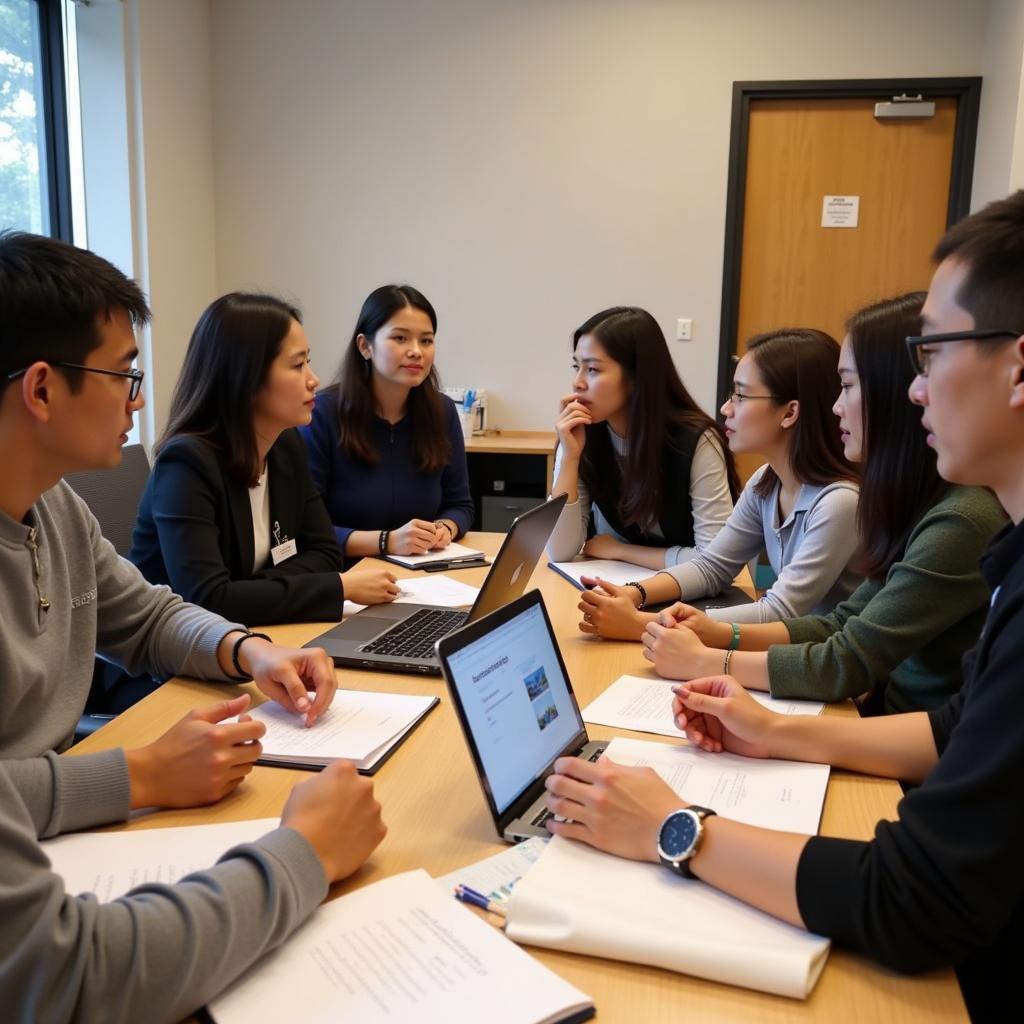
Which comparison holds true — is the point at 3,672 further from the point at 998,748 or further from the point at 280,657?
the point at 998,748

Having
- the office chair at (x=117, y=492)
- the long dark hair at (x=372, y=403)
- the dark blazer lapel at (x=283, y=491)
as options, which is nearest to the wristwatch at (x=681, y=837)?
the dark blazer lapel at (x=283, y=491)

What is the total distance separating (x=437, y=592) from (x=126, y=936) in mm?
1271

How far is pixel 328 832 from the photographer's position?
851 millimetres

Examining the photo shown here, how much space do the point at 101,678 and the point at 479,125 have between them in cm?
331

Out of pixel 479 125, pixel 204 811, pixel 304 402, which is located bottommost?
pixel 204 811

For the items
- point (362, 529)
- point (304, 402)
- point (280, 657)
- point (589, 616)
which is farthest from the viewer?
point (362, 529)

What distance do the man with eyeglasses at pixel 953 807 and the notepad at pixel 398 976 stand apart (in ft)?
0.57

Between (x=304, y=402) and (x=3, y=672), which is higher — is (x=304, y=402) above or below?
above

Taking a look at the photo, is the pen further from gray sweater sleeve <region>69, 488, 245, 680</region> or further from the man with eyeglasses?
gray sweater sleeve <region>69, 488, 245, 680</region>

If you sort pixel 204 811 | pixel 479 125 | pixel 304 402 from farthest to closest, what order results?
pixel 479 125, pixel 304 402, pixel 204 811

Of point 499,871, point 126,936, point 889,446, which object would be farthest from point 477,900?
point 889,446

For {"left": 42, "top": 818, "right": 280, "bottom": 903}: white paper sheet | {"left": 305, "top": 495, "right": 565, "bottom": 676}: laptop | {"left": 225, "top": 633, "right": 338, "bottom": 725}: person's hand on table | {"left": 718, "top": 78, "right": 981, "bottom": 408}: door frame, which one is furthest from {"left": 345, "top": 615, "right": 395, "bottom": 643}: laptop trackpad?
{"left": 718, "top": 78, "right": 981, "bottom": 408}: door frame

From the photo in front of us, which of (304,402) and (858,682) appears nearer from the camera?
(858,682)

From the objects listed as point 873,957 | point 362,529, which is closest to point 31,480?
point 873,957
